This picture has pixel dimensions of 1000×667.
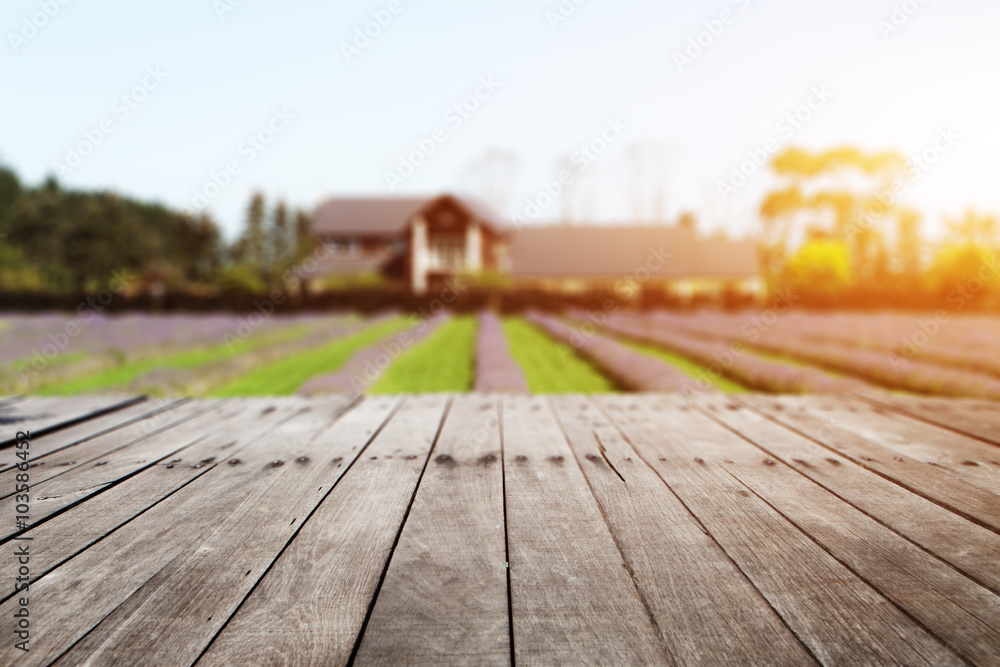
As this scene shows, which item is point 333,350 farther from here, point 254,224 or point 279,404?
point 254,224

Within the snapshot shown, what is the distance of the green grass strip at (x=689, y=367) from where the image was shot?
29.7ft

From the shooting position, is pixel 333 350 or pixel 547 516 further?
pixel 333 350

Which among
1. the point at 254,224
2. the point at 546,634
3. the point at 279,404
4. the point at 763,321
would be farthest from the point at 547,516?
the point at 254,224

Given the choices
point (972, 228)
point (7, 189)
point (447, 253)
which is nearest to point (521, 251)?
point (447, 253)

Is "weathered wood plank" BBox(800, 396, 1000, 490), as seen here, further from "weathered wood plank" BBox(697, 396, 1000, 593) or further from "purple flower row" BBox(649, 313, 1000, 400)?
"purple flower row" BBox(649, 313, 1000, 400)

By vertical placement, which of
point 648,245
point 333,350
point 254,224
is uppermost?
point 254,224

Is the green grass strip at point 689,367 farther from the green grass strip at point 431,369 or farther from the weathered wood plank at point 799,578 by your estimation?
the weathered wood plank at point 799,578

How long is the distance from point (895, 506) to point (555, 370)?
8638 mm

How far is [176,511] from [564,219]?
49.6 m

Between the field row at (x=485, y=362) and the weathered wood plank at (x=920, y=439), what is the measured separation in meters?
1.43

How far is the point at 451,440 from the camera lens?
10.4 ft

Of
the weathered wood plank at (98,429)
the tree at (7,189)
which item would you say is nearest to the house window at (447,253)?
the weathered wood plank at (98,429)

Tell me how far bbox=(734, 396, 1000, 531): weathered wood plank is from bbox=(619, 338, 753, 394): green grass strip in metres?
2.59

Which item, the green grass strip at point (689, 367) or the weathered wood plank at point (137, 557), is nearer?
the weathered wood plank at point (137, 557)
